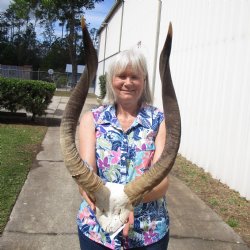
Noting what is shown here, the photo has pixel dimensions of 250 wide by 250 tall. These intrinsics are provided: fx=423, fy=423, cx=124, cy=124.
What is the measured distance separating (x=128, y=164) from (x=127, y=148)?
105mm

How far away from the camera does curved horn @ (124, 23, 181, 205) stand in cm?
242

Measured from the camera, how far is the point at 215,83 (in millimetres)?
8430

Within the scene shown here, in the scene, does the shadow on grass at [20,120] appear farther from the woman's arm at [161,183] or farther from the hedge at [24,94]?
the woman's arm at [161,183]

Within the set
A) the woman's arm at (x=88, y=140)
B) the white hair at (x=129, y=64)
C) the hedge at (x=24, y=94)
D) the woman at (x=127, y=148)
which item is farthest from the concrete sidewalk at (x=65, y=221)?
the hedge at (x=24, y=94)

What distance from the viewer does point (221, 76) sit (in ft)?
26.8

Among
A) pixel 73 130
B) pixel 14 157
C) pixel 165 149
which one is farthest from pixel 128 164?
pixel 14 157

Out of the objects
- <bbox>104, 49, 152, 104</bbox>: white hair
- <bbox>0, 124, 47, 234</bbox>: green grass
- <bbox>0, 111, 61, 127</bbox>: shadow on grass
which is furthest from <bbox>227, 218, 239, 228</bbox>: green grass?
<bbox>0, 111, 61, 127</bbox>: shadow on grass

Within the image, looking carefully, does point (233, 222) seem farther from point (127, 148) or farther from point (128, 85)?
point (128, 85)

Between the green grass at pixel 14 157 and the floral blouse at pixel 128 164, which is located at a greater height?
the floral blouse at pixel 128 164

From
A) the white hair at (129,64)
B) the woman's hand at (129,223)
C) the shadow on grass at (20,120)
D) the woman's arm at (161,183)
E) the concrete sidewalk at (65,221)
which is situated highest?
the white hair at (129,64)

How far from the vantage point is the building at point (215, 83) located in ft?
23.7

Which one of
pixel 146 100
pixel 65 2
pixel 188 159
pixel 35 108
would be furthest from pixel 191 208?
pixel 65 2

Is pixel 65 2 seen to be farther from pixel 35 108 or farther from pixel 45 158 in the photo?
pixel 45 158

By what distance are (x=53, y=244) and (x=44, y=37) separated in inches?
3348
